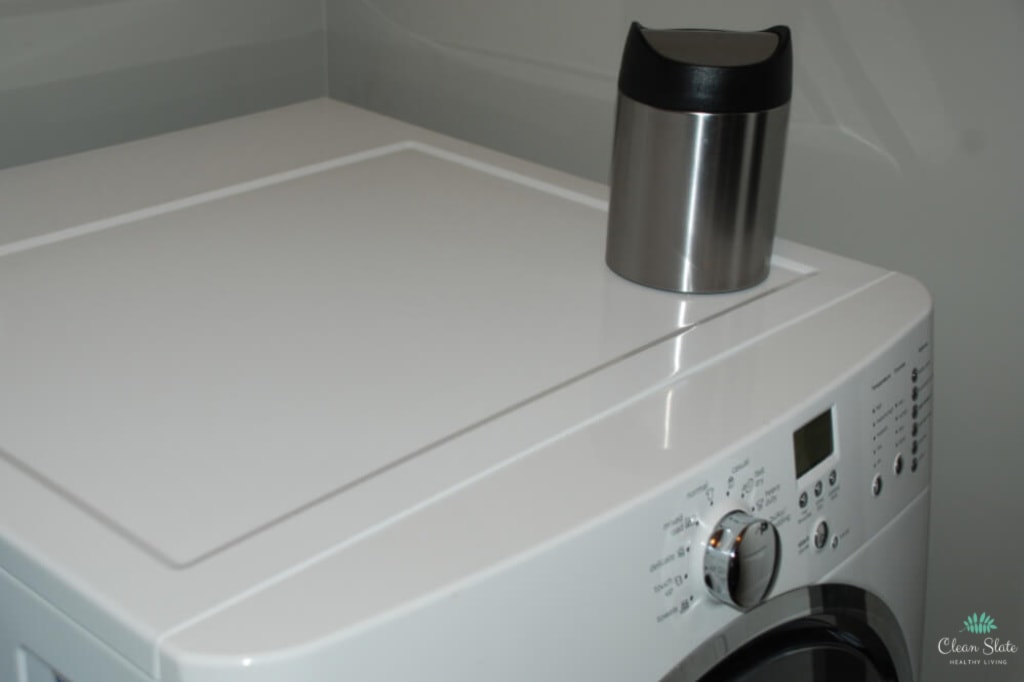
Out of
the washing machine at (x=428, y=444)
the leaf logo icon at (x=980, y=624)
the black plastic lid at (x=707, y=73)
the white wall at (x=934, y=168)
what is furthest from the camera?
the leaf logo icon at (x=980, y=624)

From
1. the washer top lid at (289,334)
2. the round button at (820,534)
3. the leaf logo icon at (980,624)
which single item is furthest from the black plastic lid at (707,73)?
the leaf logo icon at (980,624)

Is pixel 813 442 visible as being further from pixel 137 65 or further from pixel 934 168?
pixel 137 65

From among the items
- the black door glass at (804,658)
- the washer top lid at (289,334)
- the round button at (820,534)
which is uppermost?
the washer top lid at (289,334)

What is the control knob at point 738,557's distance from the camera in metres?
0.62

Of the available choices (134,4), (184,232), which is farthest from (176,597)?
(134,4)

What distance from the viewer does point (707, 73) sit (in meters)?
0.71

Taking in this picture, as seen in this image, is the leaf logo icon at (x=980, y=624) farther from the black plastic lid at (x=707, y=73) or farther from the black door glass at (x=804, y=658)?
the black plastic lid at (x=707, y=73)

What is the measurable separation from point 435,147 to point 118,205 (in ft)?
0.90

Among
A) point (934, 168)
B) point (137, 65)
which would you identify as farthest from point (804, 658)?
point (137, 65)

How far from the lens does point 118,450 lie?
1.97ft

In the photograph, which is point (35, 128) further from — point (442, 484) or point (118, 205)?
point (442, 484)

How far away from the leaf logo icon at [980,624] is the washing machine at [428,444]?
→ 6.1 inches

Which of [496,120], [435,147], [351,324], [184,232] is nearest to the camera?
[351,324]
